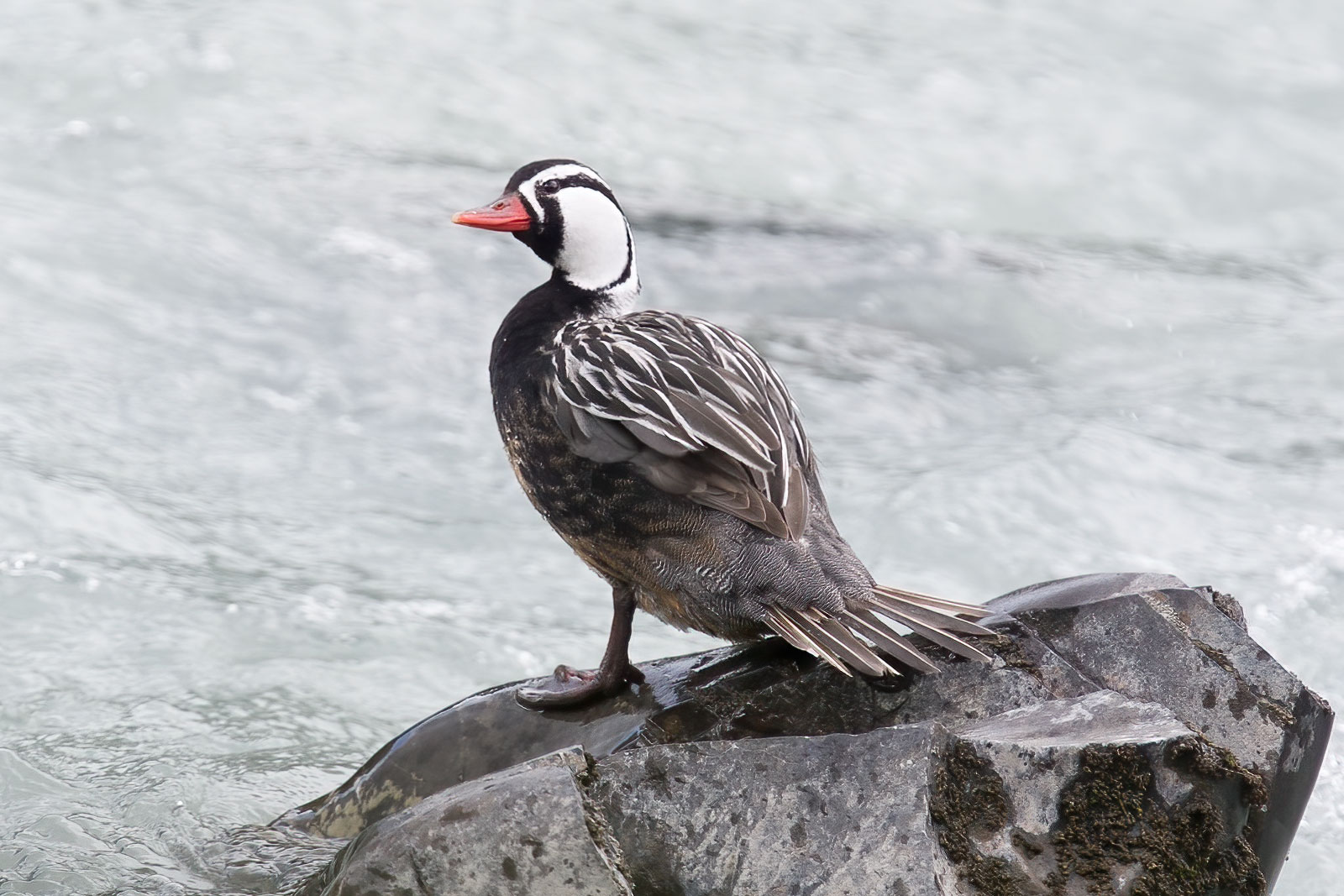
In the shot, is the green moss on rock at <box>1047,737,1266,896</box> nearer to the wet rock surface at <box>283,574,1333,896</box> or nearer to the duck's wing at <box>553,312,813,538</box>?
the wet rock surface at <box>283,574,1333,896</box>

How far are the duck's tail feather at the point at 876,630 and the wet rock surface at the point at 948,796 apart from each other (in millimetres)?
135

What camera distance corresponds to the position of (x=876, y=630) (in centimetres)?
403

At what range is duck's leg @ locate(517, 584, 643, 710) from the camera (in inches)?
179

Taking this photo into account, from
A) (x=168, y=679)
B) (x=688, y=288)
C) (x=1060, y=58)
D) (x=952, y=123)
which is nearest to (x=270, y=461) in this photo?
(x=168, y=679)

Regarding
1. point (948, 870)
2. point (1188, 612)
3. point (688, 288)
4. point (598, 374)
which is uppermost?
point (598, 374)

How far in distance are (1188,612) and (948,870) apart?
1.11 m

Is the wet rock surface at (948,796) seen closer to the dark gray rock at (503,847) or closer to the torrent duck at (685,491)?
the dark gray rock at (503,847)

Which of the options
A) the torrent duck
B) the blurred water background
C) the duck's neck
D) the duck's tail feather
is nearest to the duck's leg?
the torrent duck

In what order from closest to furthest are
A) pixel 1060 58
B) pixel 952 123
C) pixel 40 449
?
pixel 40 449
pixel 952 123
pixel 1060 58

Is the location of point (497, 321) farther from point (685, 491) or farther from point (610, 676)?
point (685, 491)

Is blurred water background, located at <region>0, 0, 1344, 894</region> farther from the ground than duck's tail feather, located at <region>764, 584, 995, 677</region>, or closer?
closer

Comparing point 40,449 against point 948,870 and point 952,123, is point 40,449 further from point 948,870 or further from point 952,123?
point 952,123

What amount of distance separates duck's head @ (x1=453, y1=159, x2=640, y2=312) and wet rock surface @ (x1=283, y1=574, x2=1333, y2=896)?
164 centimetres

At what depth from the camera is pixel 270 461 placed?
29.0 ft
